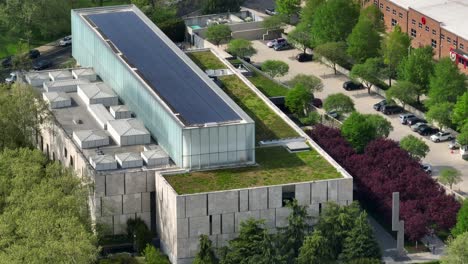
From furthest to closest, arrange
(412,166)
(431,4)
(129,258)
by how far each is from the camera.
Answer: (431,4), (412,166), (129,258)

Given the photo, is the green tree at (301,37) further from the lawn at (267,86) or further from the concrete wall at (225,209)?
the concrete wall at (225,209)

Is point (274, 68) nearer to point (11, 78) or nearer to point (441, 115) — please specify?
point (441, 115)

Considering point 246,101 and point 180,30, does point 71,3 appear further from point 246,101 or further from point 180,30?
point 246,101

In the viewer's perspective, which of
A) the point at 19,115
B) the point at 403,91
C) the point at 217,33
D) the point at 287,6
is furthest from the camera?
the point at 287,6

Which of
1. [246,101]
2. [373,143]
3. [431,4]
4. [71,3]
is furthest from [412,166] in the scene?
[71,3]

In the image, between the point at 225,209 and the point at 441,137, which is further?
the point at 441,137

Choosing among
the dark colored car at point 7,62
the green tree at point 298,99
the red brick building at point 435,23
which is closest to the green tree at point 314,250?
the green tree at point 298,99

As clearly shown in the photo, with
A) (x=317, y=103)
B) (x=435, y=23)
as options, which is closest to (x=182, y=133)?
(x=317, y=103)
